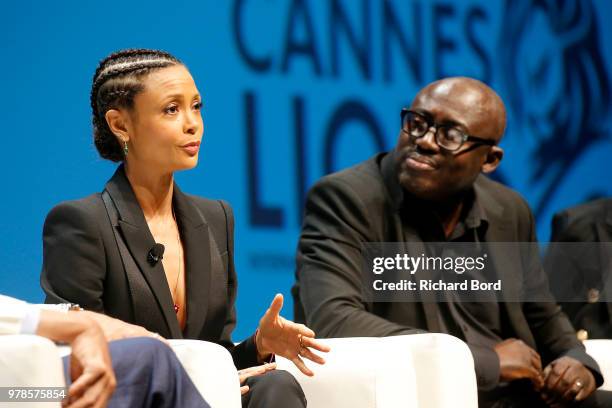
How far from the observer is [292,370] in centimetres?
275

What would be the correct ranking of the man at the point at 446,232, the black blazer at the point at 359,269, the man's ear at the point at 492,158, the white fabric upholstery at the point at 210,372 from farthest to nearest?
the man's ear at the point at 492,158, the man at the point at 446,232, the black blazer at the point at 359,269, the white fabric upholstery at the point at 210,372

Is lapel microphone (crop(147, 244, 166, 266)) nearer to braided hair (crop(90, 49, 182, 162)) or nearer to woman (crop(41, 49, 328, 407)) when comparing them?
woman (crop(41, 49, 328, 407))

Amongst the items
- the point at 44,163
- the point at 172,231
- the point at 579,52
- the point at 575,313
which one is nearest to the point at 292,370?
the point at 172,231

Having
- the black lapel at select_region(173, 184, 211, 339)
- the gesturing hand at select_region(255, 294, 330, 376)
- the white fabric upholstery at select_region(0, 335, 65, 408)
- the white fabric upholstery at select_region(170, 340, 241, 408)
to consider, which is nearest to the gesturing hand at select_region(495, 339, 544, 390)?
the gesturing hand at select_region(255, 294, 330, 376)

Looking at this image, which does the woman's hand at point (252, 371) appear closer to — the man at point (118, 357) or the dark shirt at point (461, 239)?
the man at point (118, 357)

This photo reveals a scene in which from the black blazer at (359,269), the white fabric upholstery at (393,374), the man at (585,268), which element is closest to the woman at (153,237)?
the white fabric upholstery at (393,374)

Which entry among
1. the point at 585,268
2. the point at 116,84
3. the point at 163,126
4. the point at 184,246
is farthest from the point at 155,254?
the point at 585,268

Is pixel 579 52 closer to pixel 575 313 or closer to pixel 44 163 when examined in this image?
pixel 575 313

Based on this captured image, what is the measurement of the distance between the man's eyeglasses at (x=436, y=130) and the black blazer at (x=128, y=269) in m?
0.99

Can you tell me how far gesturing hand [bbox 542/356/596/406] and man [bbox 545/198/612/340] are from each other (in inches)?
22.0

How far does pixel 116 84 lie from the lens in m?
2.75

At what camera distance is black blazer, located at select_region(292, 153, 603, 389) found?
3.23m

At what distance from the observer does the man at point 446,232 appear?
10.9 ft

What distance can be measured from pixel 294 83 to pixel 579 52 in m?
1.89
